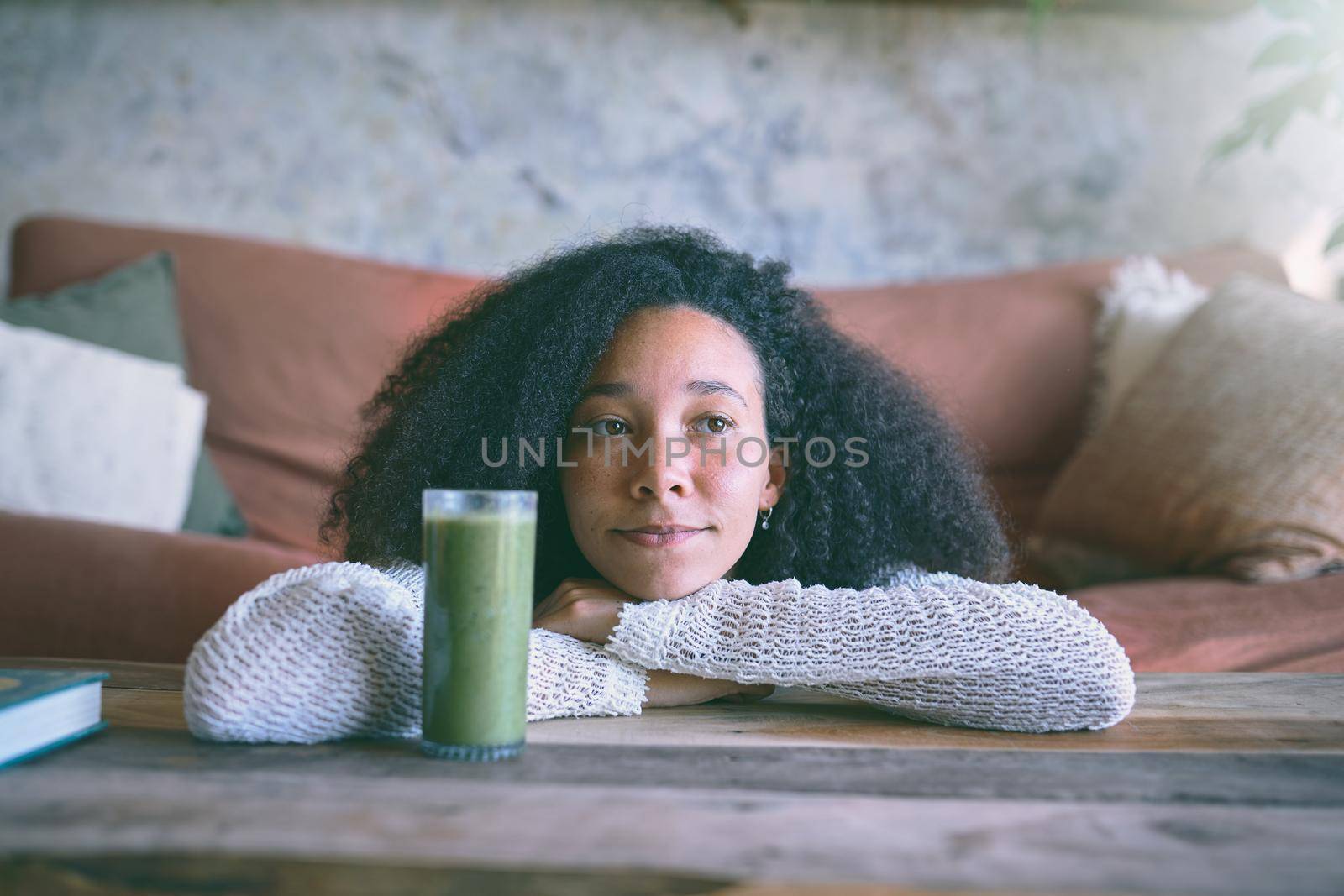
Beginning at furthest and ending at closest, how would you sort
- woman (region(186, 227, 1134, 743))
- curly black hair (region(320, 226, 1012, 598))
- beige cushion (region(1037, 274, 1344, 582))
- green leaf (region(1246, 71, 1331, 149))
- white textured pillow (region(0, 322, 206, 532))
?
1. green leaf (region(1246, 71, 1331, 149))
2. white textured pillow (region(0, 322, 206, 532))
3. beige cushion (region(1037, 274, 1344, 582))
4. curly black hair (region(320, 226, 1012, 598))
5. woman (region(186, 227, 1134, 743))

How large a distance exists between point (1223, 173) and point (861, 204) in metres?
0.83

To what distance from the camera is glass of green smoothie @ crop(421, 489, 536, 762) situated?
2.42 ft

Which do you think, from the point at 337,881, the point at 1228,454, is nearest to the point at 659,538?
the point at 337,881

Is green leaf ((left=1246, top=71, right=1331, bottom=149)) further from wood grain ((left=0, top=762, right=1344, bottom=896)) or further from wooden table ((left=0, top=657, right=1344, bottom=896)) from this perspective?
wood grain ((left=0, top=762, right=1344, bottom=896))

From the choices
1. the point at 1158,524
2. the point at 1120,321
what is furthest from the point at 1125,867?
the point at 1120,321

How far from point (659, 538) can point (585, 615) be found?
10 centimetres

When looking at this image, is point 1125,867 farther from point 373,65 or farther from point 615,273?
point 373,65

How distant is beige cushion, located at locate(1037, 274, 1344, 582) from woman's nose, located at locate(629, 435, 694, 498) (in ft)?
3.40

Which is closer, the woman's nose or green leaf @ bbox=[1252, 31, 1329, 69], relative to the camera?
the woman's nose

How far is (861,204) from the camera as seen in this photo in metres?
2.51

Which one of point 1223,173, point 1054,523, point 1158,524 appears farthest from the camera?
point 1223,173

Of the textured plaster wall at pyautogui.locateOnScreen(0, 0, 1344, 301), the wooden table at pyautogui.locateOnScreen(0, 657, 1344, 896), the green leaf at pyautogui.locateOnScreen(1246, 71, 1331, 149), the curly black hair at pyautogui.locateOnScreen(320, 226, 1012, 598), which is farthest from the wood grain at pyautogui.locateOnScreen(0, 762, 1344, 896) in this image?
the textured plaster wall at pyautogui.locateOnScreen(0, 0, 1344, 301)

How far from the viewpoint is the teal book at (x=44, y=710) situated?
2.31 feet

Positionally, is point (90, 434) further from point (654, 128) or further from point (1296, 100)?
point (1296, 100)
